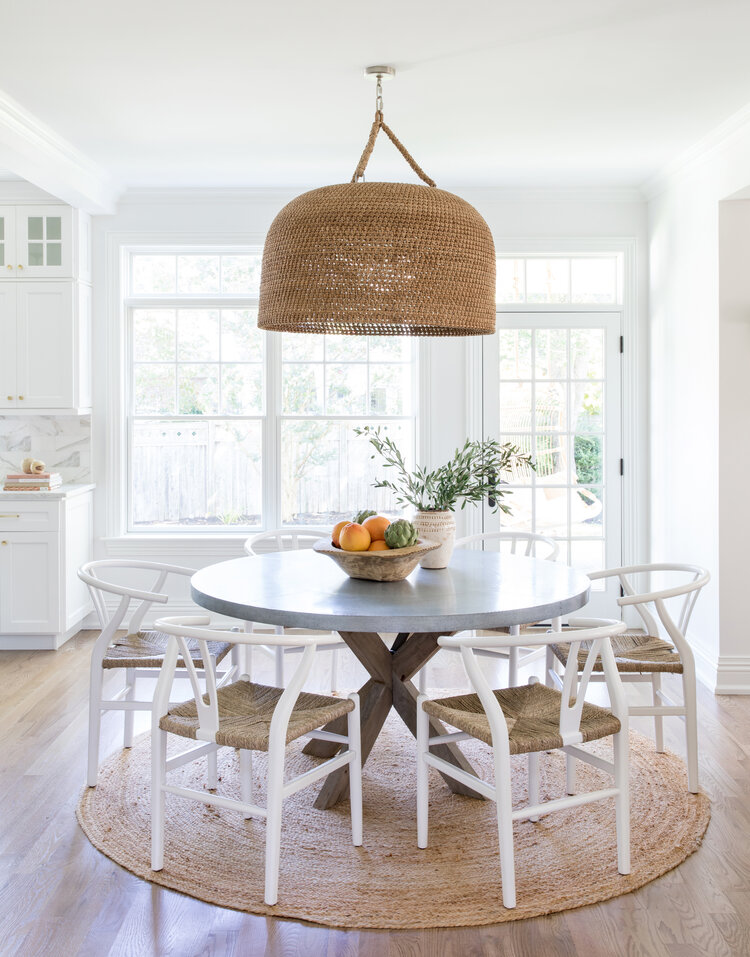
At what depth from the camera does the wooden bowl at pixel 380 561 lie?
9.33 ft

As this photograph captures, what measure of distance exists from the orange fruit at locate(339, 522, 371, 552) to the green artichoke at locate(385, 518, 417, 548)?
0.24 ft

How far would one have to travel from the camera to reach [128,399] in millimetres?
5516

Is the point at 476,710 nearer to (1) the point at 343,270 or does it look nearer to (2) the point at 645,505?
(1) the point at 343,270

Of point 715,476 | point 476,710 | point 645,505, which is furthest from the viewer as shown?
point 645,505

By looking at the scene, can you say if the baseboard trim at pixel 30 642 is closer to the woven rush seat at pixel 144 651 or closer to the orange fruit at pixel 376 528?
the woven rush seat at pixel 144 651

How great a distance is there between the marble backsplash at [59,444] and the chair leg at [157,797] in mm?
3217

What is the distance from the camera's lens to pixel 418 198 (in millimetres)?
2473

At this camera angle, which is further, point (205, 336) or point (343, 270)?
point (205, 336)

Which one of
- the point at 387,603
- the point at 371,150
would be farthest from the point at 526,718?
the point at 371,150

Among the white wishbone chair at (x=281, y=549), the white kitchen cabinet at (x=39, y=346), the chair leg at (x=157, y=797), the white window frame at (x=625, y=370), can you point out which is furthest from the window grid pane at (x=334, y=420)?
the chair leg at (x=157, y=797)

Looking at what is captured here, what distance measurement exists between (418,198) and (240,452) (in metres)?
3.27

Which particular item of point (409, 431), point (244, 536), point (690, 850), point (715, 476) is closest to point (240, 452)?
Answer: point (244, 536)

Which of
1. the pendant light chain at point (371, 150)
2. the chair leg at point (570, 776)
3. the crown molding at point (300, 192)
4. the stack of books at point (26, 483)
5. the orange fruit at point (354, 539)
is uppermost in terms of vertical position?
the crown molding at point (300, 192)

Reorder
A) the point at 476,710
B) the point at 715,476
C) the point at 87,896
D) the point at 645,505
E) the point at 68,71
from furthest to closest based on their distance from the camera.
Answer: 1. the point at 645,505
2. the point at 715,476
3. the point at 68,71
4. the point at 476,710
5. the point at 87,896
